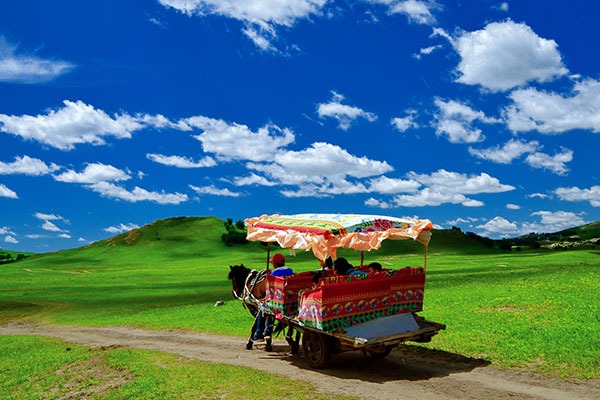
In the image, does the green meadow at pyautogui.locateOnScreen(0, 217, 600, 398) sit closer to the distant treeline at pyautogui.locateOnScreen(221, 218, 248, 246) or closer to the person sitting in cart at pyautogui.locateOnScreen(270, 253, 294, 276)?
the person sitting in cart at pyautogui.locateOnScreen(270, 253, 294, 276)

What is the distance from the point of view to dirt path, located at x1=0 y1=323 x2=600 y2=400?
11742 mm

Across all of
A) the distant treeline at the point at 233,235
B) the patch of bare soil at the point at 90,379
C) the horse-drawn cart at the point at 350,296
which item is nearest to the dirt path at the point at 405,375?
the horse-drawn cart at the point at 350,296

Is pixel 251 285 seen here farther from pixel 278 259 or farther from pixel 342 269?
pixel 342 269

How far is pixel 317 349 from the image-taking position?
14.5 metres

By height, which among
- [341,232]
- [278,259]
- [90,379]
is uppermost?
[341,232]

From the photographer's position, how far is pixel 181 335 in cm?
2275

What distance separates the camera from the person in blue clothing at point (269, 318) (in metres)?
16.1

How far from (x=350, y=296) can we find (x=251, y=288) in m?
5.74

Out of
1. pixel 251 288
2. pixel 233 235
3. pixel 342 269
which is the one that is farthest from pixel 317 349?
pixel 233 235

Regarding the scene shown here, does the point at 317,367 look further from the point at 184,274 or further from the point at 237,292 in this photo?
the point at 184,274

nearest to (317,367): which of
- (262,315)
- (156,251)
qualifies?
(262,315)

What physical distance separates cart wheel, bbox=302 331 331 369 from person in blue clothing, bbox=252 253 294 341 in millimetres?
2349

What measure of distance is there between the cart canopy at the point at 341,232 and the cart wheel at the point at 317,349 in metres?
2.64

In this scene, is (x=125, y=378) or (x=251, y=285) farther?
(x=251, y=285)
